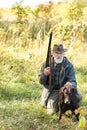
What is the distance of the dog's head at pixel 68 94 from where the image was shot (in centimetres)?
689

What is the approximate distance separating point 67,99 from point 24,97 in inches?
68.9

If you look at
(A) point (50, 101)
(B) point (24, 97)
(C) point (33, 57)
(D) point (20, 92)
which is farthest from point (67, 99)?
(C) point (33, 57)

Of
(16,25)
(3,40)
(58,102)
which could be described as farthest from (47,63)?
(16,25)

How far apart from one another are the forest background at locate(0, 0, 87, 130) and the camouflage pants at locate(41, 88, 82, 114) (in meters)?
0.12

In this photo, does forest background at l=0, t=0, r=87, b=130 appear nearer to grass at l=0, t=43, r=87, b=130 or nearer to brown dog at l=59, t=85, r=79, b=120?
grass at l=0, t=43, r=87, b=130

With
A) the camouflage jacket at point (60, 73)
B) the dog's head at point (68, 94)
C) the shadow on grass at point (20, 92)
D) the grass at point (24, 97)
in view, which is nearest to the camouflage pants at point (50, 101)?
the grass at point (24, 97)

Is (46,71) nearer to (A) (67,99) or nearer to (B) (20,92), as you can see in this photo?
(A) (67,99)

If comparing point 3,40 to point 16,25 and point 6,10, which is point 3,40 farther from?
point 6,10

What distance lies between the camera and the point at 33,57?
11.2 meters

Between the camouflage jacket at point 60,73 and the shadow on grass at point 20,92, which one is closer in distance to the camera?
the camouflage jacket at point 60,73

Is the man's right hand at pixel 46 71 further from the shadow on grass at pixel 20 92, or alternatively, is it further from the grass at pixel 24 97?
the shadow on grass at pixel 20 92

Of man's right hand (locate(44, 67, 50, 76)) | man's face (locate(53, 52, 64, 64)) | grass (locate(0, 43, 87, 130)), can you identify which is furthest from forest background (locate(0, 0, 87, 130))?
man's face (locate(53, 52, 64, 64))

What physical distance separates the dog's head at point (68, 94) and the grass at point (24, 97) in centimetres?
28

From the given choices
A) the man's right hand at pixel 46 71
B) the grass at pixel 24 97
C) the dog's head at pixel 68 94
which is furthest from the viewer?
the man's right hand at pixel 46 71
